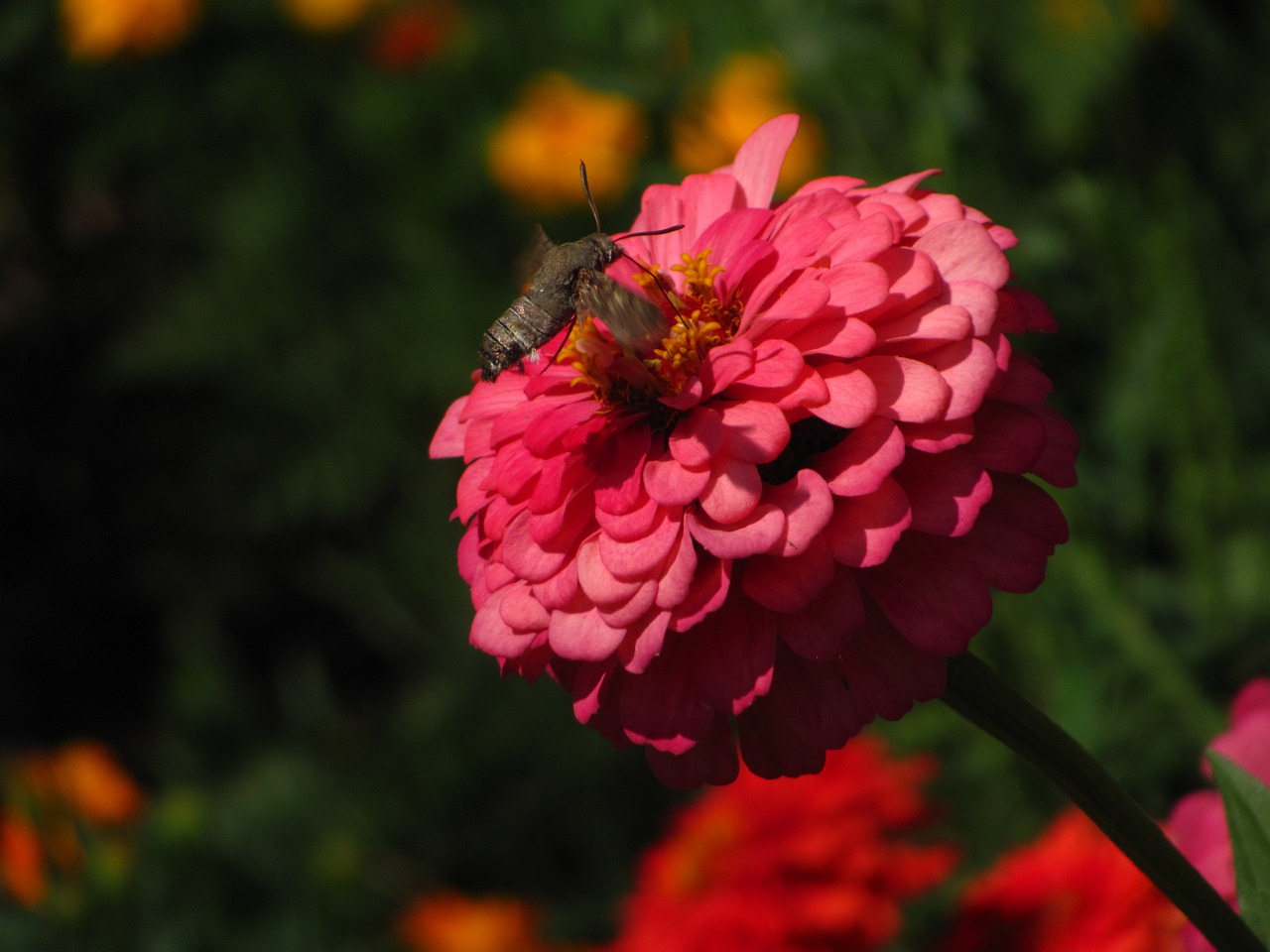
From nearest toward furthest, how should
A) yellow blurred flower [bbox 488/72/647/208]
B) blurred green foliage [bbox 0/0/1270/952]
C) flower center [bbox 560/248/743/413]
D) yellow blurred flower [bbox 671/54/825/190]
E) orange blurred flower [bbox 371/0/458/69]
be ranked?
flower center [bbox 560/248/743/413], blurred green foliage [bbox 0/0/1270/952], yellow blurred flower [bbox 671/54/825/190], yellow blurred flower [bbox 488/72/647/208], orange blurred flower [bbox 371/0/458/69]

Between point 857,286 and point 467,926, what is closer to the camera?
point 857,286

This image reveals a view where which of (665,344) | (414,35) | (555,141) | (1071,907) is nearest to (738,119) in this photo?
(555,141)

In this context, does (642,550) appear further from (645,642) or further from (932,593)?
(932,593)

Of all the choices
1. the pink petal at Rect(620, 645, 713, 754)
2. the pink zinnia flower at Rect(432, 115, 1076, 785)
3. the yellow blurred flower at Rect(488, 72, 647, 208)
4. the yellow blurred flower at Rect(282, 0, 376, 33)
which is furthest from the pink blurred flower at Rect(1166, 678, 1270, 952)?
the yellow blurred flower at Rect(282, 0, 376, 33)

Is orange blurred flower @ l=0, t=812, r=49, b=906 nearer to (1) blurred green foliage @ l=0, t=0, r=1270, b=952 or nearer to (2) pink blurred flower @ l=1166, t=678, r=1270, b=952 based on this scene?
(1) blurred green foliage @ l=0, t=0, r=1270, b=952

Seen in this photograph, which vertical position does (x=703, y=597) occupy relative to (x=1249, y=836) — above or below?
above

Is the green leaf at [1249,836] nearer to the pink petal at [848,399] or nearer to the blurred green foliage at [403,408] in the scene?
the pink petal at [848,399]
